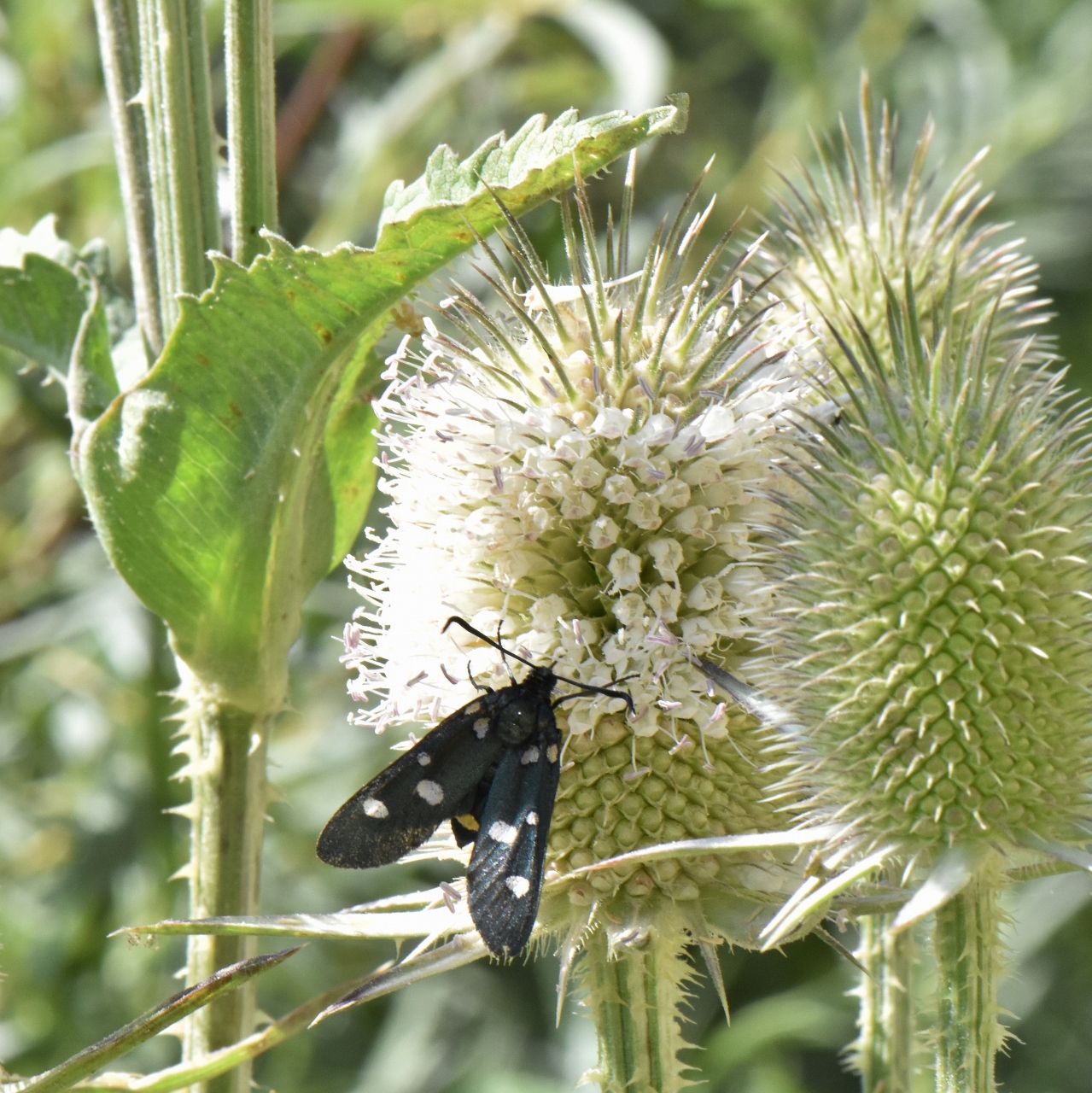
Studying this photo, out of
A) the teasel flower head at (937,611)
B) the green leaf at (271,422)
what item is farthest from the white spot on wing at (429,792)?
the teasel flower head at (937,611)

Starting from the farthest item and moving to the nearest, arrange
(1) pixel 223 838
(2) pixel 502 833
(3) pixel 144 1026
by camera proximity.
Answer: (1) pixel 223 838 < (2) pixel 502 833 < (3) pixel 144 1026

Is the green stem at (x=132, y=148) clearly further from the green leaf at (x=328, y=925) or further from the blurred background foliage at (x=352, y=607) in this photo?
the blurred background foliage at (x=352, y=607)

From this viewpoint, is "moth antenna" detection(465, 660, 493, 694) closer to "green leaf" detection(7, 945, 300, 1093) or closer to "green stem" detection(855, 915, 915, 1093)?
"green leaf" detection(7, 945, 300, 1093)

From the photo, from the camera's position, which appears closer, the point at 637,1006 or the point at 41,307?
the point at 637,1006

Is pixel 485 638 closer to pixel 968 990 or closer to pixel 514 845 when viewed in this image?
pixel 514 845

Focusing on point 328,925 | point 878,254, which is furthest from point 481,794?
point 878,254
